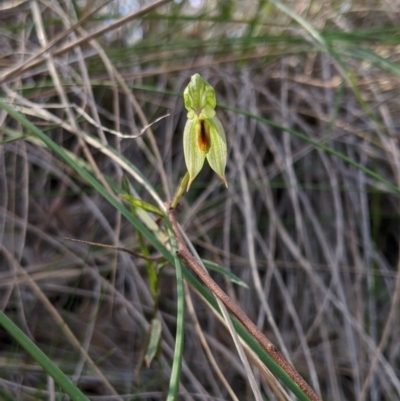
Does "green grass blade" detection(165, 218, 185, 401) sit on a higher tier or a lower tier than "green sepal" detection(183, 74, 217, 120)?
lower

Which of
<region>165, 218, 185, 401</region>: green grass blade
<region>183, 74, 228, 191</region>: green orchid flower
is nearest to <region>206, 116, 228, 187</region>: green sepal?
<region>183, 74, 228, 191</region>: green orchid flower

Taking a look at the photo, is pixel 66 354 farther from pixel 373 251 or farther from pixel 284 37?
pixel 284 37

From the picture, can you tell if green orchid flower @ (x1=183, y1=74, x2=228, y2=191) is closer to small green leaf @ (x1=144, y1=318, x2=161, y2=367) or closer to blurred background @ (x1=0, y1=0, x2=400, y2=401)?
small green leaf @ (x1=144, y1=318, x2=161, y2=367)

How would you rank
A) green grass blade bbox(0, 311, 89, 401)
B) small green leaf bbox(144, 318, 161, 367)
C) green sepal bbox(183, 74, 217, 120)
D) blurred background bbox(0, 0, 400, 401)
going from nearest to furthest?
1. green grass blade bbox(0, 311, 89, 401)
2. green sepal bbox(183, 74, 217, 120)
3. small green leaf bbox(144, 318, 161, 367)
4. blurred background bbox(0, 0, 400, 401)

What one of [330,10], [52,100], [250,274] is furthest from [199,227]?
[330,10]

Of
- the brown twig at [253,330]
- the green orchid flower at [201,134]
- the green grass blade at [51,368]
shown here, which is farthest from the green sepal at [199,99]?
the green grass blade at [51,368]

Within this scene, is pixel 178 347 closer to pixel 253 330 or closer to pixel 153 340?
pixel 253 330

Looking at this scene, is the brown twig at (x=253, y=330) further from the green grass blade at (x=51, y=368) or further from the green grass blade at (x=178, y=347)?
the green grass blade at (x=51, y=368)
